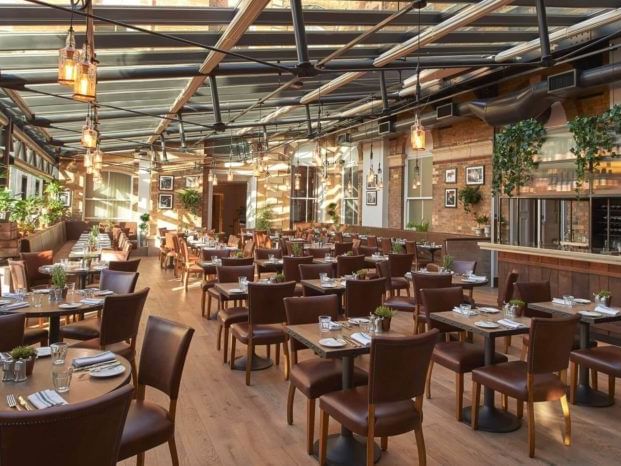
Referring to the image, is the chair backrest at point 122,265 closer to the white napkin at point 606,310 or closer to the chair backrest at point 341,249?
the chair backrest at point 341,249

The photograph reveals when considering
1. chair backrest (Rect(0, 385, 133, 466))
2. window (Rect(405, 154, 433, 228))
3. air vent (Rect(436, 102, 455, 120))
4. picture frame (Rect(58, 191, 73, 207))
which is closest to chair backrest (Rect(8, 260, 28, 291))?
chair backrest (Rect(0, 385, 133, 466))

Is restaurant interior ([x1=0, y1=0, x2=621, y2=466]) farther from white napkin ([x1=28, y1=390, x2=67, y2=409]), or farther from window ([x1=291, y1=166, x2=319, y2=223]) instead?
window ([x1=291, y1=166, x2=319, y2=223])

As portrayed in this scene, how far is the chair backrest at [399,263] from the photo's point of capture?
22.0ft

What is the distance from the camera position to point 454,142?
11.1 m

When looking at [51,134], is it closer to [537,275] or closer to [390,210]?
[390,210]

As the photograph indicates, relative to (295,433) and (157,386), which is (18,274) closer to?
(157,386)

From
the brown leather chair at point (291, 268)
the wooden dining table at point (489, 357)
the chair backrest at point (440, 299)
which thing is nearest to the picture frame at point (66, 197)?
the brown leather chair at point (291, 268)

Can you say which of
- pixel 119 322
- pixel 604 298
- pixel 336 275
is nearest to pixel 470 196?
pixel 336 275

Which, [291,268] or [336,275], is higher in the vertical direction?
[291,268]

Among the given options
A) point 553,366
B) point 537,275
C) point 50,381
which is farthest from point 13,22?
point 537,275

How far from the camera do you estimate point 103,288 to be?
4.68 meters

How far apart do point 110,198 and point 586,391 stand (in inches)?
620

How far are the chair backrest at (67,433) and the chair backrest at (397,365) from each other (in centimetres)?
118

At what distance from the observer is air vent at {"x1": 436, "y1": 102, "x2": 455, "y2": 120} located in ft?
31.9
